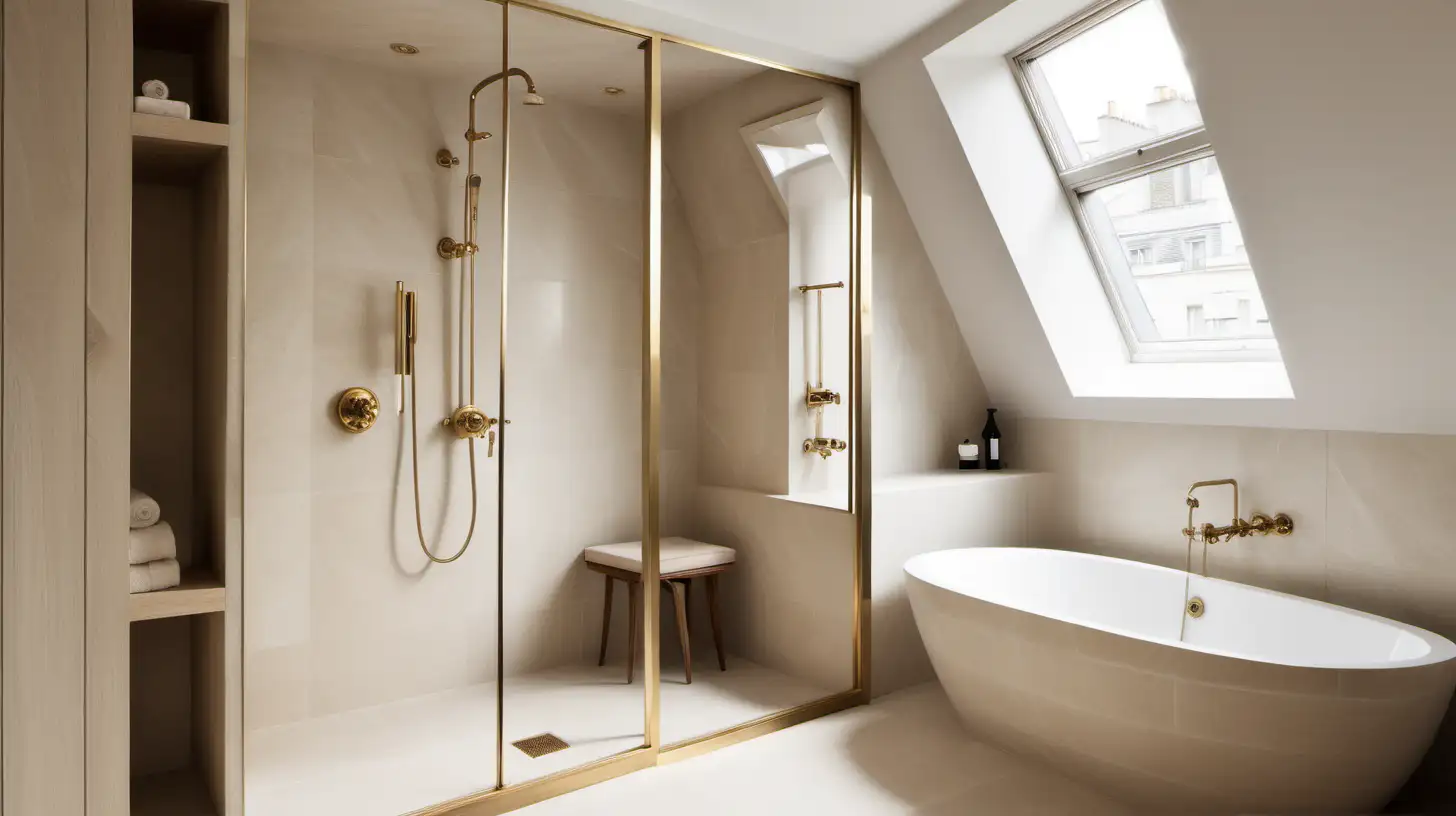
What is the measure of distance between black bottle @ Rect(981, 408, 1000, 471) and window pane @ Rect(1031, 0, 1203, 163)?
1179mm

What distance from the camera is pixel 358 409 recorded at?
9.46ft

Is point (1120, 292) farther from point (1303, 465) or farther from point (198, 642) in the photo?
point (198, 642)

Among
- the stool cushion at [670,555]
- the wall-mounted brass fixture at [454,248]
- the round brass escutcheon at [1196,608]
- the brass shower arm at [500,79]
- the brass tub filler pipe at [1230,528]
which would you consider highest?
the brass shower arm at [500,79]

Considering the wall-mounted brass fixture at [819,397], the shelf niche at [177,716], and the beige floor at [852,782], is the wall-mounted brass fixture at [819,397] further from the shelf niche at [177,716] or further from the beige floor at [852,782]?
the shelf niche at [177,716]

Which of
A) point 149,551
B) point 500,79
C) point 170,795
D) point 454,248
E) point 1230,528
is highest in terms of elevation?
point 500,79

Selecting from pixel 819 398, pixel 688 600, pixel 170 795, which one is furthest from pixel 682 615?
pixel 170 795

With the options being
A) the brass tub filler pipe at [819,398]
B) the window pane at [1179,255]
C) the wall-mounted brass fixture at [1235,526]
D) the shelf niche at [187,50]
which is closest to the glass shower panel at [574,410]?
the brass tub filler pipe at [819,398]

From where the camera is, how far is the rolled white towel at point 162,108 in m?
1.86

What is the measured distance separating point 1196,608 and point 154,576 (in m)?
3.03

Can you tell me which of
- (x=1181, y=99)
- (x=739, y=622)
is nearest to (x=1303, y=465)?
(x=1181, y=99)

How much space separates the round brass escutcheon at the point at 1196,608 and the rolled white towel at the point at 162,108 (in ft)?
10.6

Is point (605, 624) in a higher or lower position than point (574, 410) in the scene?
lower

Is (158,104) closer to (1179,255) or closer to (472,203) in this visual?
(472,203)

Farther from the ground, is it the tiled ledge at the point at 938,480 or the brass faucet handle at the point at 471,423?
the brass faucet handle at the point at 471,423
